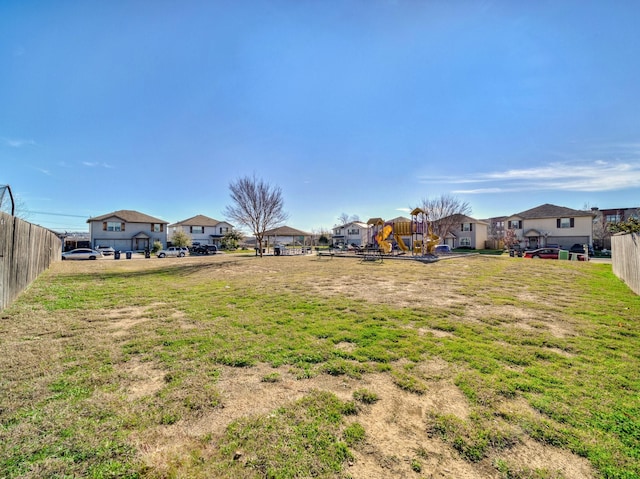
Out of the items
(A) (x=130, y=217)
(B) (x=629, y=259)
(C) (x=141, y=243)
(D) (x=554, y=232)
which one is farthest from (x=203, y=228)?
(D) (x=554, y=232)

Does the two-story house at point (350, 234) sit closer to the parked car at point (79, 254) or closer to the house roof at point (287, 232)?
the house roof at point (287, 232)

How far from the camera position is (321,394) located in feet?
11.0

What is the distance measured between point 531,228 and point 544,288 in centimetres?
4391

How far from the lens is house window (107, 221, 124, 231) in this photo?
45469 millimetres

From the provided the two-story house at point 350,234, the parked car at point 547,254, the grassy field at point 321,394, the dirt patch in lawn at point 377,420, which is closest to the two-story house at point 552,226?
the parked car at point 547,254

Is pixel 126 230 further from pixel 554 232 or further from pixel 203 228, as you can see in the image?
pixel 554 232

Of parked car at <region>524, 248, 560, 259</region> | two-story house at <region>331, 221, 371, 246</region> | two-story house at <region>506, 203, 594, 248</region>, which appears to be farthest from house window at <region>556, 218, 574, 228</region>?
two-story house at <region>331, 221, 371, 246</region>

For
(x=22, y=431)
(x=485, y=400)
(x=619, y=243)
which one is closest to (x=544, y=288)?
(x=619, y=243)

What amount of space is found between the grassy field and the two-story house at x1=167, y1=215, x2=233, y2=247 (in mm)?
55117

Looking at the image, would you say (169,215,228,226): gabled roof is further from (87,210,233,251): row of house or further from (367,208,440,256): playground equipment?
(367,208,440,256): playground equipment

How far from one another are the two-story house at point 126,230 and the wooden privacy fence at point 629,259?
51.2 m

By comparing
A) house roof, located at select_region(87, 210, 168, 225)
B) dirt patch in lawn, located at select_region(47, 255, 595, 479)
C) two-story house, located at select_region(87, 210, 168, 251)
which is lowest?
dirt patch in lawn, located at select_region(47, 255, 595, 479)

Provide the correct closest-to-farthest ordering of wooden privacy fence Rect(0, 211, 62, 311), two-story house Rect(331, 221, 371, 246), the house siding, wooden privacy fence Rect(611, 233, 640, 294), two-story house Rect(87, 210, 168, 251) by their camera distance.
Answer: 1. wooden privacy fence Rect(0, 211, 62, 311)
2. wooden privacy fence Rect(611, 233, 640, 294)
3. the house siding
4. two-story house Rect(87, 210, 168, 251)
5. two-story house Rect(331, 221, 371, 246)

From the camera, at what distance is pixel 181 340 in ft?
16.7
